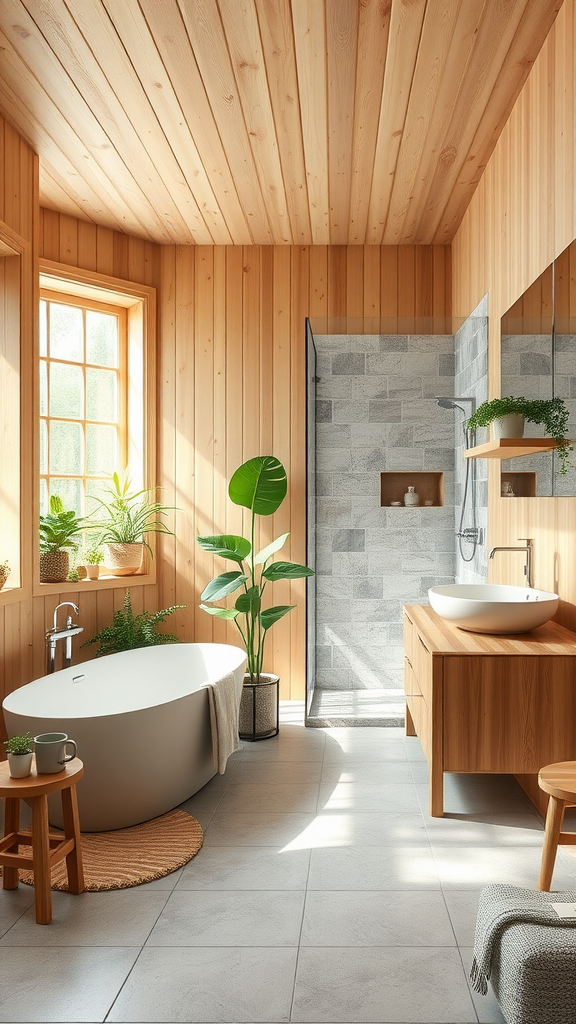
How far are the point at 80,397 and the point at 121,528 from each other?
84 cm

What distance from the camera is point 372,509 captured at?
4477mm

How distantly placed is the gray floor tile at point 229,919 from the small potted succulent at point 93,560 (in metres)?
2.26

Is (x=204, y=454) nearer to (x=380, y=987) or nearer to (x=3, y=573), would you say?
(x=3, y=573)

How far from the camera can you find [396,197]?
4.18m

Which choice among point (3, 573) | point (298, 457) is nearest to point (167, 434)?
point (298, 457)

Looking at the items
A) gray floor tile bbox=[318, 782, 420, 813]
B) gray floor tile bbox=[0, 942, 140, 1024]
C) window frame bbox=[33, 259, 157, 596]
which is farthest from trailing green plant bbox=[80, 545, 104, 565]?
gray floor tile bbox=[0, 942, 140, 1024]

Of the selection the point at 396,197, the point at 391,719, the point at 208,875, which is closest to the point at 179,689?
the point at 391,719

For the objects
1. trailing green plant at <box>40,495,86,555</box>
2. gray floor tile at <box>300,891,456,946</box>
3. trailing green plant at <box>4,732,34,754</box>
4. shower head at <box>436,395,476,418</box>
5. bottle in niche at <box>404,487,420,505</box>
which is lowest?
gray floor tile at <box>300,891,456,946</box>

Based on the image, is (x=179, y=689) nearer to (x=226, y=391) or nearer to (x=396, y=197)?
(x=226, y=391)

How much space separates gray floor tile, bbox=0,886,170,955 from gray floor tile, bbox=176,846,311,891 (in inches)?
6.0

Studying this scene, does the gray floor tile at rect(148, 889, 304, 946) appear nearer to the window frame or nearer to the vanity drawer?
the vanity drawer

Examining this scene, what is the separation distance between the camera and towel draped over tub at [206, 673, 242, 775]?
10.5 feet

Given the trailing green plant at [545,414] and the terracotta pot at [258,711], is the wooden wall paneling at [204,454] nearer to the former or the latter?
the terracotta pot at [258,711]

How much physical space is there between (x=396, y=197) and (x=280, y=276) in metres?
1.02
